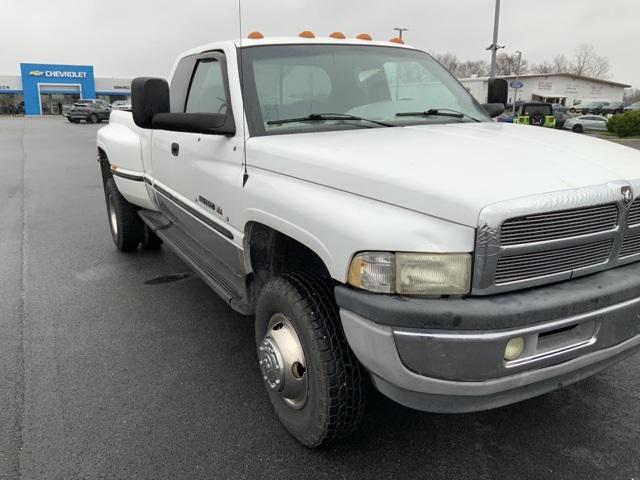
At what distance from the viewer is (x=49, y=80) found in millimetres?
65500

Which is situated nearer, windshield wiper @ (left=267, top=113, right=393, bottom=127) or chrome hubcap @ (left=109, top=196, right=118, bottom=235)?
windshield wiper @ (left=267, top=113, right=393, bottom=127)

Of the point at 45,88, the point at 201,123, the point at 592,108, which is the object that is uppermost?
the point at 45,88

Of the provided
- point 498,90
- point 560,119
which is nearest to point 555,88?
point 560,119

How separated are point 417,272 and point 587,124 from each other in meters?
35.4

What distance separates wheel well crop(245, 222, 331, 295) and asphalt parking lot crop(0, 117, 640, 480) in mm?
760

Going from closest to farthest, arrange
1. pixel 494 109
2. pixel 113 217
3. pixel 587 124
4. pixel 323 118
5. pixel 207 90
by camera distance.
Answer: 1. pixel 323 118
2. pixel 207 90
3. pixel 494 109
4. pixel 113 217
5. pixel 587 124

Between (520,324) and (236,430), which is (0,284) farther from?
(520,324)

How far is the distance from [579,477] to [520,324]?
3.26ft

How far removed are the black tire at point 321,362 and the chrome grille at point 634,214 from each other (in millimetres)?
1314

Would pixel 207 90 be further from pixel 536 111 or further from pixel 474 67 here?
pixel 474 67

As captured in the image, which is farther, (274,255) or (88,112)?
(88,112)

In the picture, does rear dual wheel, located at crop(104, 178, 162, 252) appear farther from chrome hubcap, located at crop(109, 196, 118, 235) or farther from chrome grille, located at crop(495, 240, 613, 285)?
chrome grille, located at crop(495, 240, 613, 285)

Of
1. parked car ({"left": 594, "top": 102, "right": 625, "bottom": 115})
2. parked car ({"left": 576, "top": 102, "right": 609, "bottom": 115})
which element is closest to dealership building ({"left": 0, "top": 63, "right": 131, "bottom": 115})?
parked car ({"left": 576, "top": 102, "right": 609, "bottom": 115})

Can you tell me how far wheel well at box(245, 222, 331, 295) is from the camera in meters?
2.74
